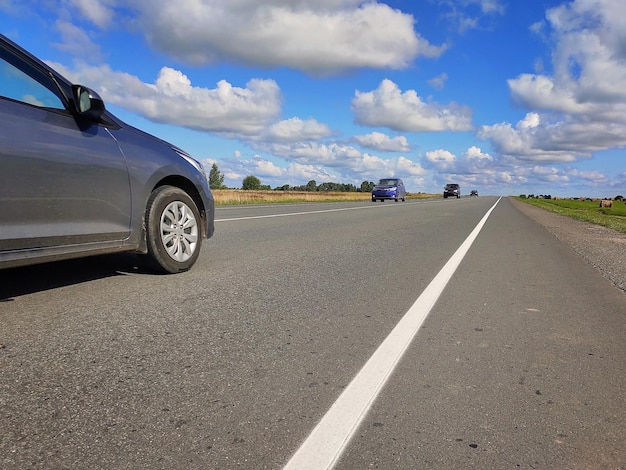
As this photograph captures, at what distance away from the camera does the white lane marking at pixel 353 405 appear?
1.93 m

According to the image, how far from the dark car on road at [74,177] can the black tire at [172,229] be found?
1 centimetres

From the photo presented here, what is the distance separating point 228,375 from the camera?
2676 mm

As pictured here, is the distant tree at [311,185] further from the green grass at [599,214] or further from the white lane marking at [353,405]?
the white lane marking at [353,405]

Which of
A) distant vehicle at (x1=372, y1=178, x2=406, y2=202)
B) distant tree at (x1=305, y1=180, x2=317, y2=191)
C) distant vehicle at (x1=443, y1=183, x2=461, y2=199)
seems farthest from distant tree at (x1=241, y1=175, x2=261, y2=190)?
distant vehicle at (x1=372, y1=178, x2=406, y2=202)

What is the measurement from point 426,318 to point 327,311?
2.66 feet

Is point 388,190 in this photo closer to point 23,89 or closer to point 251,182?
point 23,89

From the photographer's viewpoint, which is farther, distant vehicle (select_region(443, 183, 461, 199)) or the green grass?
distant vehicle (select_region(443, 183, 461, 199))

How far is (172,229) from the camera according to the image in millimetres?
4992

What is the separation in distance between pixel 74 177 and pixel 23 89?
721 millimetres

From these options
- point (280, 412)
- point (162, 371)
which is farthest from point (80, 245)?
point (280, 412)

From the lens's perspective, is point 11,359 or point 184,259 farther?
point 184,259

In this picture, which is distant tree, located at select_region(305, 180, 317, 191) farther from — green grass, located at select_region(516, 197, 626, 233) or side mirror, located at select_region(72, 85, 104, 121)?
side mirror, located at select_region(72, 85, 104, 121)

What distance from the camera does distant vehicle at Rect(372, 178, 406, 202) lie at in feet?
129

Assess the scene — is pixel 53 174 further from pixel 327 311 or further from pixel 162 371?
pixel 327 311
